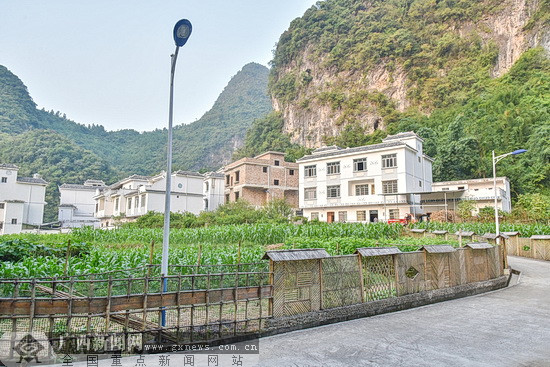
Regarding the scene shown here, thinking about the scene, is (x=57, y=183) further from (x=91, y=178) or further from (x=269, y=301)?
(x=269, y=301)

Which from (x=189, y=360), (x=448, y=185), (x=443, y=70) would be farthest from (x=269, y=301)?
(x=443, y=70)

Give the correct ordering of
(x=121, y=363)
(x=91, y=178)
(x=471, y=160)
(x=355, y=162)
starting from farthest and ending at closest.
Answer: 1. (x=91, y=178)
2. (x=471, y=160)
3. (x=355, y=162)
4. (x=121, y=363)

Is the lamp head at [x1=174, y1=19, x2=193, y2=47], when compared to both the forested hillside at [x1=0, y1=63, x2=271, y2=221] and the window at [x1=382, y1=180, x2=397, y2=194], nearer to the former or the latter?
the window at [x1=382, y1=180, x2=397, y2=194]

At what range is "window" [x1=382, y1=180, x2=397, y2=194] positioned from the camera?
1432 inches

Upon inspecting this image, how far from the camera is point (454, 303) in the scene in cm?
1011

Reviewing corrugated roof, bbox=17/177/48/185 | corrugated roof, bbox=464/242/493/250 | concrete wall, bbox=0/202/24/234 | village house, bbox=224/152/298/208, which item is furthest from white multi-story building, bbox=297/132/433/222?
corrugated roof, bbox=17/177/48/185

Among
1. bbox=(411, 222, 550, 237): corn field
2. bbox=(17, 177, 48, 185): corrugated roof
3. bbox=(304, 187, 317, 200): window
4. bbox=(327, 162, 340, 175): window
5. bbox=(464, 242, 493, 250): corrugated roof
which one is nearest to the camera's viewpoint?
bbox=(464, 242, 493, 250): corrugated roof

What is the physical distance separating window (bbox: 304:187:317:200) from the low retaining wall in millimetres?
30541

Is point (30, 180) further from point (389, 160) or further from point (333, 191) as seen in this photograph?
point (389, 160)

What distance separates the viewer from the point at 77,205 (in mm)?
58812

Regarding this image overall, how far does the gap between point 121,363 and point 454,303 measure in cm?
877

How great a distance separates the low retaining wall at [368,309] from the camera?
6.95 meters

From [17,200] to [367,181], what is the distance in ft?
131

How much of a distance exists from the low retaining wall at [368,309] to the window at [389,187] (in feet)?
81.4
